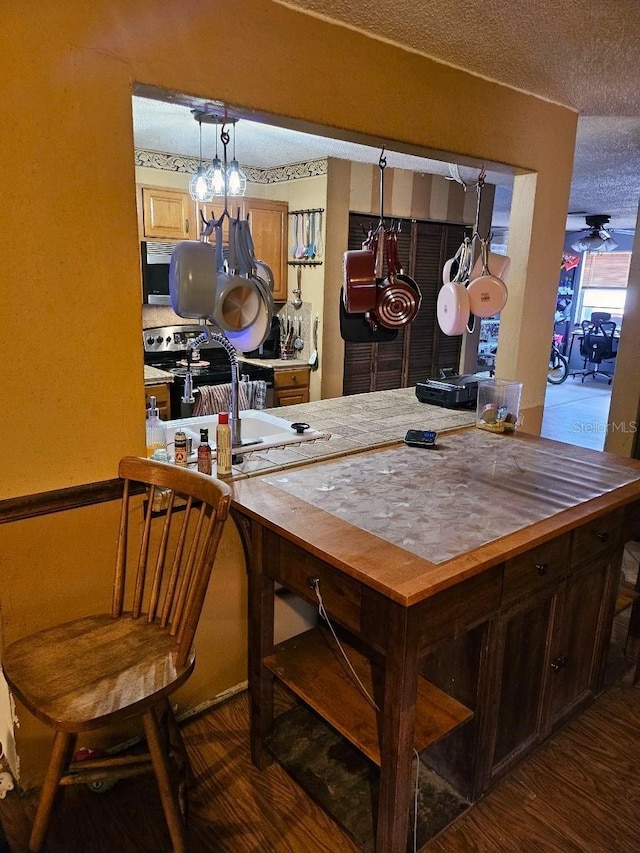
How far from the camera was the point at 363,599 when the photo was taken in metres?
1.35

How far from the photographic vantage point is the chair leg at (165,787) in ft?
4.42

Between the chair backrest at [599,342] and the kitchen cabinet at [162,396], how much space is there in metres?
7.70

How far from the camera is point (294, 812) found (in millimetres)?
1662

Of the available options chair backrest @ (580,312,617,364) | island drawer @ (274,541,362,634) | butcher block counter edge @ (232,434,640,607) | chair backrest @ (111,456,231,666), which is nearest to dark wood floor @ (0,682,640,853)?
chair backrest @ (111,456,231,666)

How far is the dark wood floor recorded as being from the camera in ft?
5.14

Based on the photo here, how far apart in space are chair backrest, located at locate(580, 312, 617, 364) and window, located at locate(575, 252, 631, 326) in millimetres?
507

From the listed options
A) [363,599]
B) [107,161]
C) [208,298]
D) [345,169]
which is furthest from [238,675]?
[345,169]

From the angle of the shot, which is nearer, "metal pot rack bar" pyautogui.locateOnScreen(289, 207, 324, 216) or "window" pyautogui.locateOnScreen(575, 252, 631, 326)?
"metal pot rack bar" pyautogui.locateOnScreen(289, 207, 324, 216)

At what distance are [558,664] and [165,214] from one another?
3.39 m

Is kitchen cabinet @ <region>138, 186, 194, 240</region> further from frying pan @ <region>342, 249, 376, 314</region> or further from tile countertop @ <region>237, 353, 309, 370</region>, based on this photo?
frying pan @ <region>342, 249, 376, 314</region>

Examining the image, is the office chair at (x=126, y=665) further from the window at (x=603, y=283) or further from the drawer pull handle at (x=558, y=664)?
the window at (x=603, y=283)

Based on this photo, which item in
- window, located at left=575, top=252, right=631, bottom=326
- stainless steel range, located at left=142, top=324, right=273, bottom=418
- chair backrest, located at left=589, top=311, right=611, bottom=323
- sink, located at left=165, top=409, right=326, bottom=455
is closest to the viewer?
sink, located at left=165, top=409, right=326, bottom=455

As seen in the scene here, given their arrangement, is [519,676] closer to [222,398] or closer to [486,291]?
[486,291]

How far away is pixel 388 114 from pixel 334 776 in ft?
6.72
